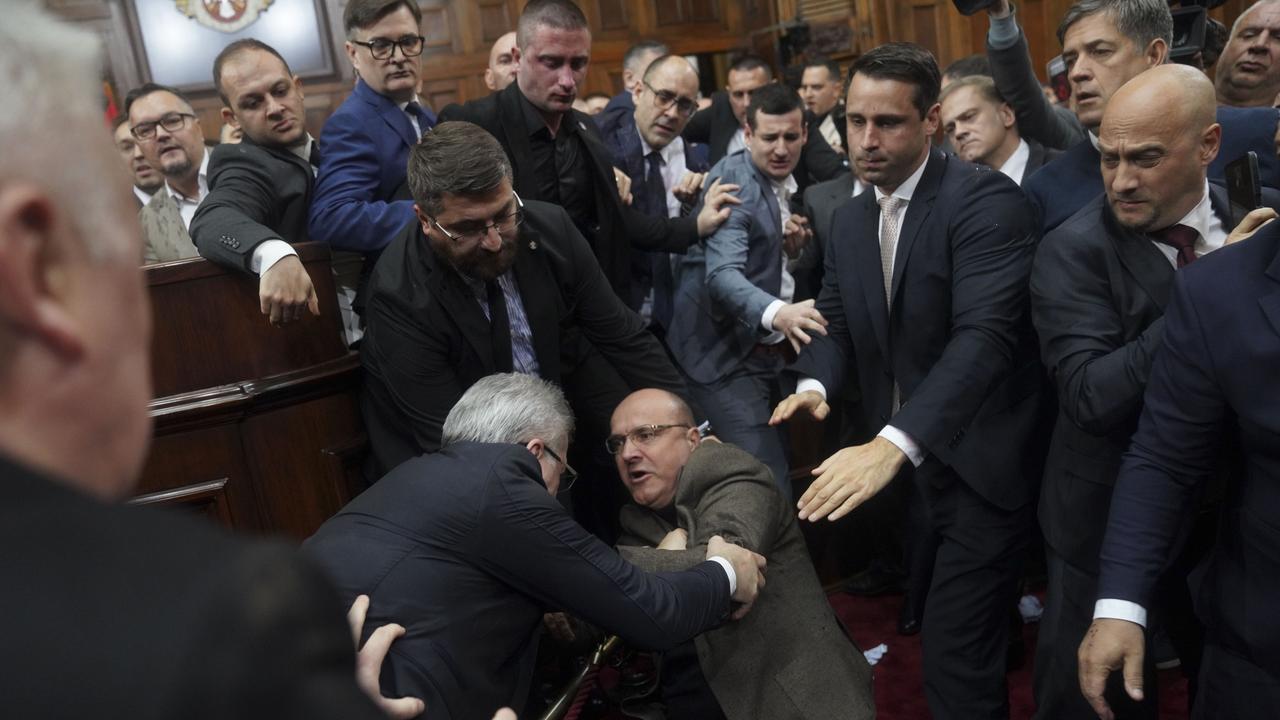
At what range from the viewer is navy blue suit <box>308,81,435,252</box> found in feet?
9.67

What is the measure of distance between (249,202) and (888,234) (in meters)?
1.67

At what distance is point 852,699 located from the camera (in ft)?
8.25

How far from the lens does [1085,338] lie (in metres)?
2.28

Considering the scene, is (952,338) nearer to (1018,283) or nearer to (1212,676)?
(1018,283)

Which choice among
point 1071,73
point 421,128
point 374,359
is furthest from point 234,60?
point 1071,73

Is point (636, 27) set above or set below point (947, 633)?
above

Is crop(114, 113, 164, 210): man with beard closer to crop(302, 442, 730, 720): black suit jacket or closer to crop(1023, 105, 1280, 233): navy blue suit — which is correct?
crop(302, 442, 730, 720): black suit jacket

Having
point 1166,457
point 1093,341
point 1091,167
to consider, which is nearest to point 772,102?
point 1091,167

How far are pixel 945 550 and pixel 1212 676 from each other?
0.82 metres

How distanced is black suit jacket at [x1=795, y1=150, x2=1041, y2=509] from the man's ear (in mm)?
2184

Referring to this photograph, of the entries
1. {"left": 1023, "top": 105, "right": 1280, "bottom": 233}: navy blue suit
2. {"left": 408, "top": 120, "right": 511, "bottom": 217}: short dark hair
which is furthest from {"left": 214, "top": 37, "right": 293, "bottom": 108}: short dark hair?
{"left": 1023, "top": 105, "right": 1280, "bottom": 233}: navy blue suit

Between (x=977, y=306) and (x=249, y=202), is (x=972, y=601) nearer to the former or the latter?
(x=977, y=306)

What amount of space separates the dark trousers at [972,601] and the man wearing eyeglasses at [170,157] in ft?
8.37

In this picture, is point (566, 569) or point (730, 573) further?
point (730, 573)
